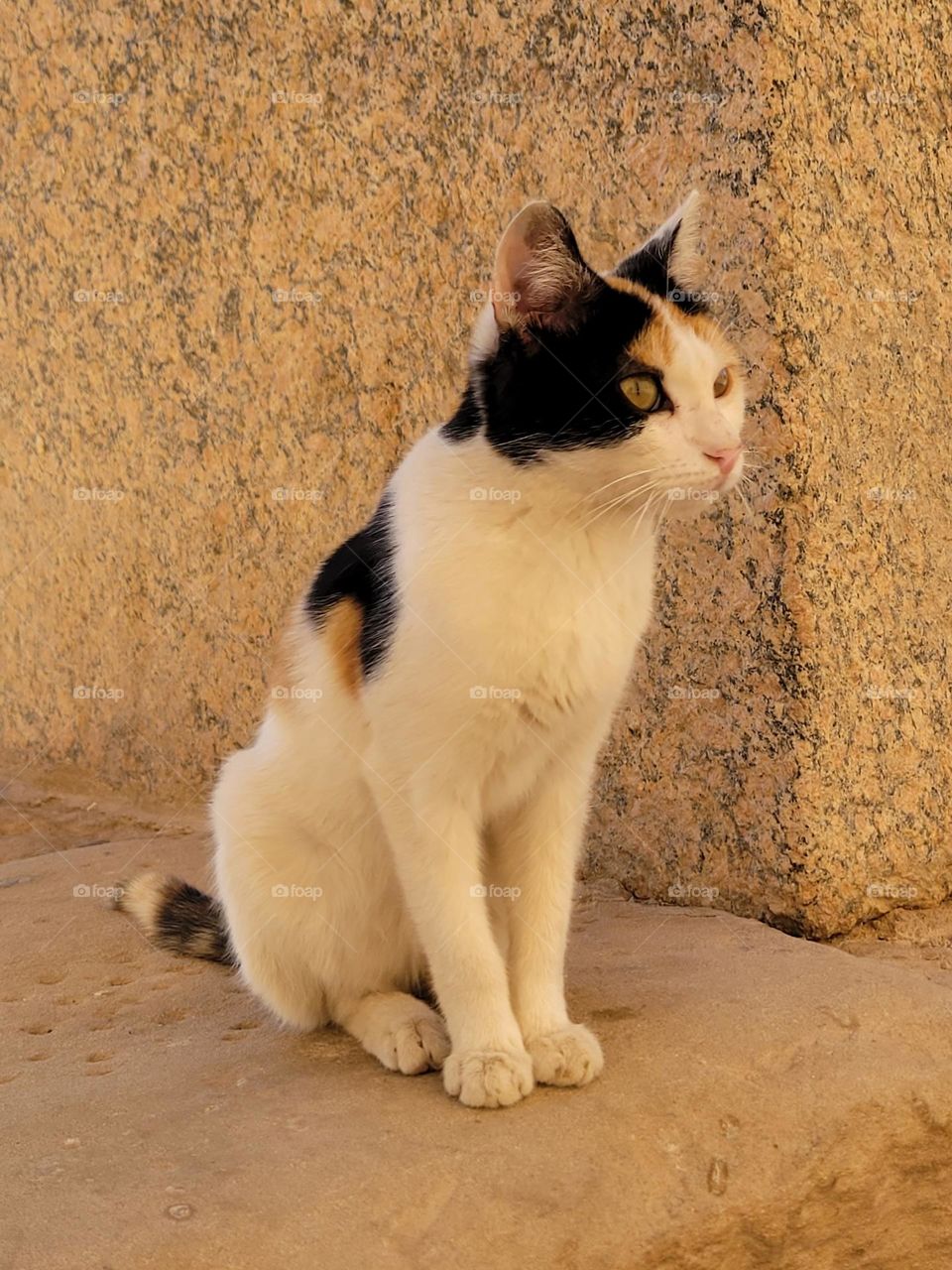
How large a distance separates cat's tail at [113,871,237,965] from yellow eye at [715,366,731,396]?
1786 mm

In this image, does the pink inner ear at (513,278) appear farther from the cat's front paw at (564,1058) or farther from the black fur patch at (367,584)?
the cat's front paw at (564,1058)

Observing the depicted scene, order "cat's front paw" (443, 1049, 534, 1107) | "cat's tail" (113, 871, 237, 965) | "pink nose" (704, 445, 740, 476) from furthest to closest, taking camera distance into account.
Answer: "cat's tail" (113, 871, 237, 965)
"cat's front paw" (443, 1049, 534, 1107)
"pink nose" (704, 445, 740, 476)

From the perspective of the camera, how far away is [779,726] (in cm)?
311

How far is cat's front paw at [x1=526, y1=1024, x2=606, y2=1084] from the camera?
232 cm

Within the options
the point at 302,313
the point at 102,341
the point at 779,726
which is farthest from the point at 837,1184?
the point at 102,341

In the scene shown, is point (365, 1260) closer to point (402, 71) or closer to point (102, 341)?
point (402, 71)

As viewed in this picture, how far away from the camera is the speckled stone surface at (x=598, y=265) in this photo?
3055 millimetres

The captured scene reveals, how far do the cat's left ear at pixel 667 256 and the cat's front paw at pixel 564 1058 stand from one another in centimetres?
134

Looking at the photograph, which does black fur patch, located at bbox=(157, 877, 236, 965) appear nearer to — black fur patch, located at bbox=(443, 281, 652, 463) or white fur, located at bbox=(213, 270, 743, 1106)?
white fur, located at bbox=(213, 270, 743, 1106)

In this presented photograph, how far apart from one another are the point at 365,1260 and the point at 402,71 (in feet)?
9.48

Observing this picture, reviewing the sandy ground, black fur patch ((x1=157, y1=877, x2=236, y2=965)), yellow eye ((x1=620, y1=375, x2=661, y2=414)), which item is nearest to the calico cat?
yellow eye ((x1=620, y1=375, x2=661, y2=414))

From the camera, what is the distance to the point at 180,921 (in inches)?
129

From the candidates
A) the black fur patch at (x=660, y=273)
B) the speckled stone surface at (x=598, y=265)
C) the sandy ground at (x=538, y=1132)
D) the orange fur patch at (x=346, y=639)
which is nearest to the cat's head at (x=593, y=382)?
the black fur patch at (x=660, y=273)

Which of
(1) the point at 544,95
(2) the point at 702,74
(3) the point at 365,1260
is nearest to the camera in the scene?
(3) the point at 365,1260
